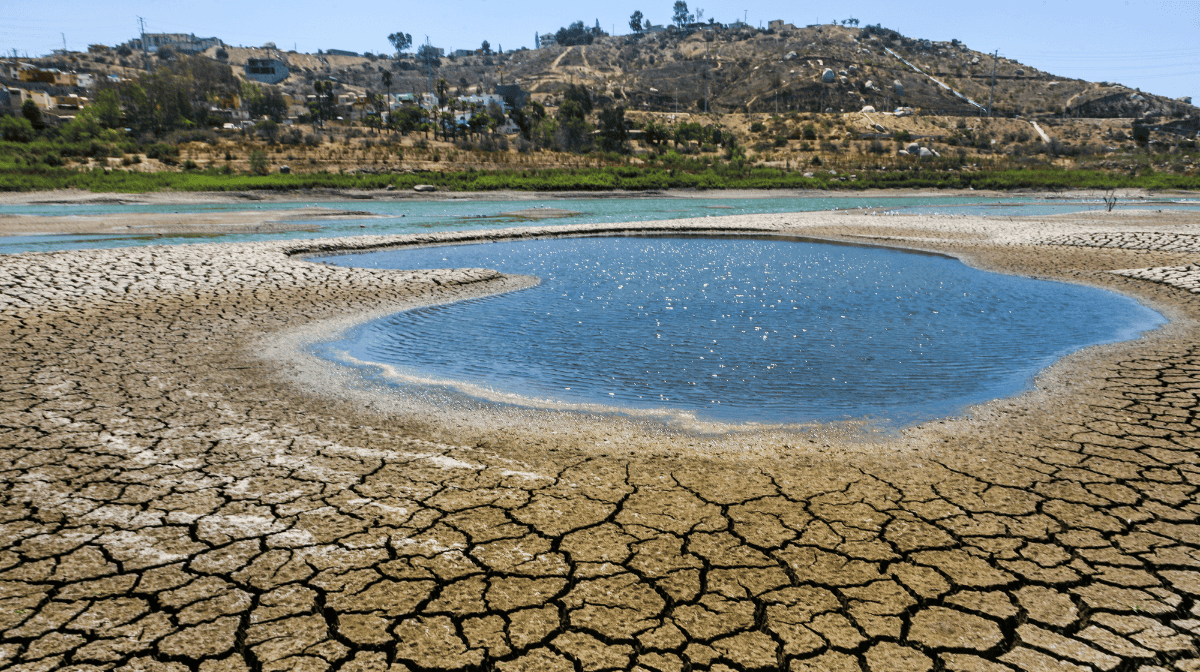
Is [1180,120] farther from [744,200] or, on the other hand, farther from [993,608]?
[993,608]

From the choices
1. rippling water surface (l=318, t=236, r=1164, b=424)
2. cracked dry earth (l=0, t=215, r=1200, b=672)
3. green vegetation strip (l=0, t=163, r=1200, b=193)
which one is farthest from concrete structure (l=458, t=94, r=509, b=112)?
cracked dry earth (l=0, t=215, r=1200, b=672)

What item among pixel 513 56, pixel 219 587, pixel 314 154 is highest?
pixel 513 56

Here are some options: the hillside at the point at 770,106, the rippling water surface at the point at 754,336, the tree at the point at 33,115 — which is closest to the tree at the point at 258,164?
the hillside at the point at 770,106

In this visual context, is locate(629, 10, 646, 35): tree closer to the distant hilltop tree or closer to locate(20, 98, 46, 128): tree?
the distant hilltop tree

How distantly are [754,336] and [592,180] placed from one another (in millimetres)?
40676

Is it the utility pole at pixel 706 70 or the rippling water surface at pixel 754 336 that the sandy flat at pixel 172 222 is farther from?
the utility pole at pixel 706 70

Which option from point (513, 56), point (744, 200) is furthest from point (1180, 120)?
point (513, 56)

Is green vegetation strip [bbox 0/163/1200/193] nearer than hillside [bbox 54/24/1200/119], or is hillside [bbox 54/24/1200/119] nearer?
green vegetation strip [bbox 0/163/1200/193]

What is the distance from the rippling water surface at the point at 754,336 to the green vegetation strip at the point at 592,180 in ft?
94.8

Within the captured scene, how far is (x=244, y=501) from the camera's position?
197 inches

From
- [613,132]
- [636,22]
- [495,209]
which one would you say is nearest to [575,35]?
[636,22]

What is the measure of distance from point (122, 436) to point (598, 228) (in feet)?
66.0

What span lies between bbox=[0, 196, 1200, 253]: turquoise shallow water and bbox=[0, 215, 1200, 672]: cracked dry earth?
16.3 metres

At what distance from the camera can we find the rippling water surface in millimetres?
7973
